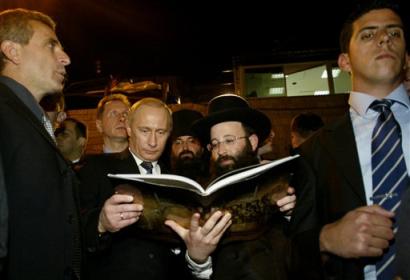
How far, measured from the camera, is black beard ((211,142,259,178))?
83.3 inches

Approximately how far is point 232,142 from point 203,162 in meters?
0.72

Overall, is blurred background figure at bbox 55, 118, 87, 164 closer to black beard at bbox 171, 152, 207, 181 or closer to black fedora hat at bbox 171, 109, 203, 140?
black fedora hat at bbox 171, 109, 203, 140

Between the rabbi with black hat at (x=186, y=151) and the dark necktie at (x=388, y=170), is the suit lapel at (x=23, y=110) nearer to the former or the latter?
the rabbi with black hat at (x=186, y=151)

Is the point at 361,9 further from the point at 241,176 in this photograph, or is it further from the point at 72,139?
the point at 72,139

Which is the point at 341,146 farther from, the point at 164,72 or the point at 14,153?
the point at 164,72

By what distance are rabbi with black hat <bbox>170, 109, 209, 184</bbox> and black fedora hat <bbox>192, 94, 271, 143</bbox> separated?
0.28 meters

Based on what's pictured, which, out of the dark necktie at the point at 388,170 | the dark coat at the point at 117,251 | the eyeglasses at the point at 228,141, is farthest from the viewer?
the eyeglasses at the point at 228,141

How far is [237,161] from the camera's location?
218 centimetres

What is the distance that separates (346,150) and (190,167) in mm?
1408

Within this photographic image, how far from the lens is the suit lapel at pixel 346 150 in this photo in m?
1.66

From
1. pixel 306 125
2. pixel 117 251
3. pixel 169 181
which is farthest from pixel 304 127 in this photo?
pixel 169 181

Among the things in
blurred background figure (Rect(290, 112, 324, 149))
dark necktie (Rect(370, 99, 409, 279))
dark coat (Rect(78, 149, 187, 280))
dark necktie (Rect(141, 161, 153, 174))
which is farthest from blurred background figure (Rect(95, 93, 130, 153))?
dark necktie (Rect(370, 99, 409, 279))

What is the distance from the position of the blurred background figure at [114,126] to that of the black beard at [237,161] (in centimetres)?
206

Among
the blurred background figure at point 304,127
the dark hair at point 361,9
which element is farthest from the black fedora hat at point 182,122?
the dark hair at point 361,9
